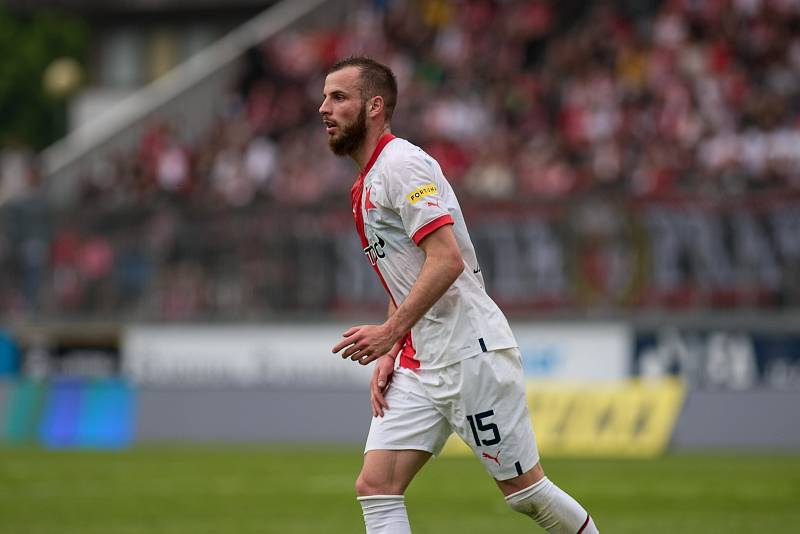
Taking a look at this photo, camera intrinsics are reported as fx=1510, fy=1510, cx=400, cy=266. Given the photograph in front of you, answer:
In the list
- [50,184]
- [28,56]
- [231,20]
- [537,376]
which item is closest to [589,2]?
[537,376]

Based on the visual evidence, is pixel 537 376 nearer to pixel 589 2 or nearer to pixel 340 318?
pixel 340 318

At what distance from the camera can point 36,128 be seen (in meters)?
50.4

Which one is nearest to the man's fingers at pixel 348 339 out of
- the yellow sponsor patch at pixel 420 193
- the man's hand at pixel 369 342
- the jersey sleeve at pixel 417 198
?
the man's hand at pixel 369 342

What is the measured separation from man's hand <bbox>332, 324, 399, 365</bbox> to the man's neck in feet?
2.71

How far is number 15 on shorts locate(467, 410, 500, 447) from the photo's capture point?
650 cm

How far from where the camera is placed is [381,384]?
681 cm

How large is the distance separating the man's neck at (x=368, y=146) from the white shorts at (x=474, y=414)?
968 millimetres

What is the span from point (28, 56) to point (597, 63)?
3020cm

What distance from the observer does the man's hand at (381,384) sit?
673 centimetres

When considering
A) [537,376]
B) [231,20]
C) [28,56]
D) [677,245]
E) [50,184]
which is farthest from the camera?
[28,56]

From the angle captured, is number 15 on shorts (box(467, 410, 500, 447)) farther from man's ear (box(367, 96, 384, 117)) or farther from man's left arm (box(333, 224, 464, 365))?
man's ear (box(367, 96, 384, 117))

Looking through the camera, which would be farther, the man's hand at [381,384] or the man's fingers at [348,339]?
the man's hand at [381,384]

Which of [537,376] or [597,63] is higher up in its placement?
[597,63]

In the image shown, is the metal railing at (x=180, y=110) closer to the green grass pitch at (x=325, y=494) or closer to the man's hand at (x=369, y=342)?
the green grass pitch at (x=325, y=494)
